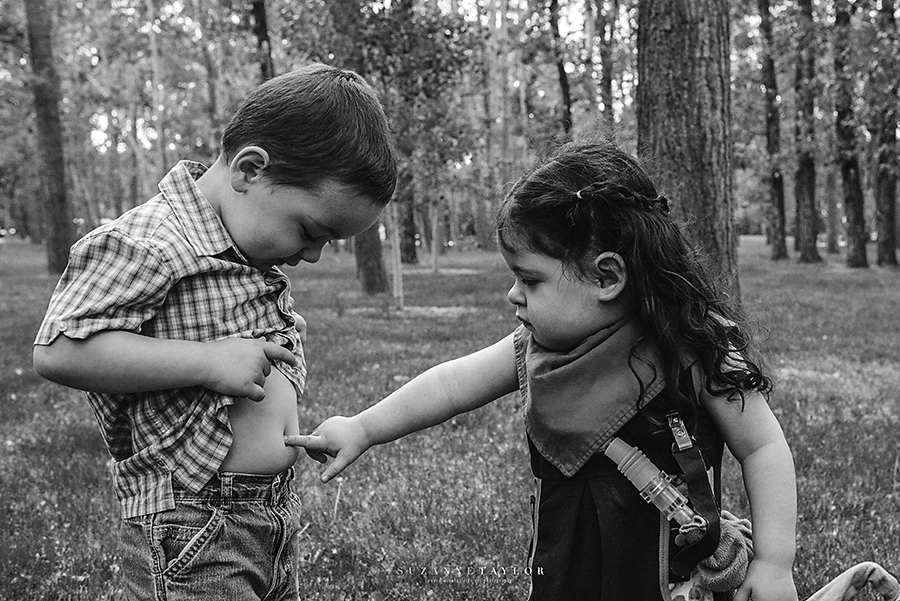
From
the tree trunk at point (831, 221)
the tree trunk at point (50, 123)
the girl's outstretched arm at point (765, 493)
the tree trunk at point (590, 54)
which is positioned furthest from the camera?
the tree trunk at point (831, 221)

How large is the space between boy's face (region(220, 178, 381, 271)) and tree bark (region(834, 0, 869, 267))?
2185 cm

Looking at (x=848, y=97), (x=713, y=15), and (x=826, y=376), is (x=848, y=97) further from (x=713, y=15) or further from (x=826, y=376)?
(x=713, y=15)

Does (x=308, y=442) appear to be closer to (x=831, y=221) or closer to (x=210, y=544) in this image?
(x=210, y=544)

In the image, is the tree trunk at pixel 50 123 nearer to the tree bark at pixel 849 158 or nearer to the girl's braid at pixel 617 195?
the girl's braid at pixel 617 195

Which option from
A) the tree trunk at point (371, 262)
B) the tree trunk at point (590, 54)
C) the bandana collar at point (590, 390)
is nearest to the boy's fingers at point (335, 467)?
the bandana collar at point (590, 390)

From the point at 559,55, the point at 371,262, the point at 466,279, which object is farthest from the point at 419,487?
the point at 559,55

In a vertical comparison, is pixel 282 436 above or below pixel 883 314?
above

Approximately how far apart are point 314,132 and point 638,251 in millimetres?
915

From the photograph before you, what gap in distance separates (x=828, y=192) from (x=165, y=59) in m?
32.5

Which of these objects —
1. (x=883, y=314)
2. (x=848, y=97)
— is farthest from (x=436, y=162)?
(x=848, y=97)

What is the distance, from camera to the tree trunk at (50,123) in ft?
63.5

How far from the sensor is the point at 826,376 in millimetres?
7309

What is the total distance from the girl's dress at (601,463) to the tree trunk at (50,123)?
19.4 m

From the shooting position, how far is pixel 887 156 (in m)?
22.8
